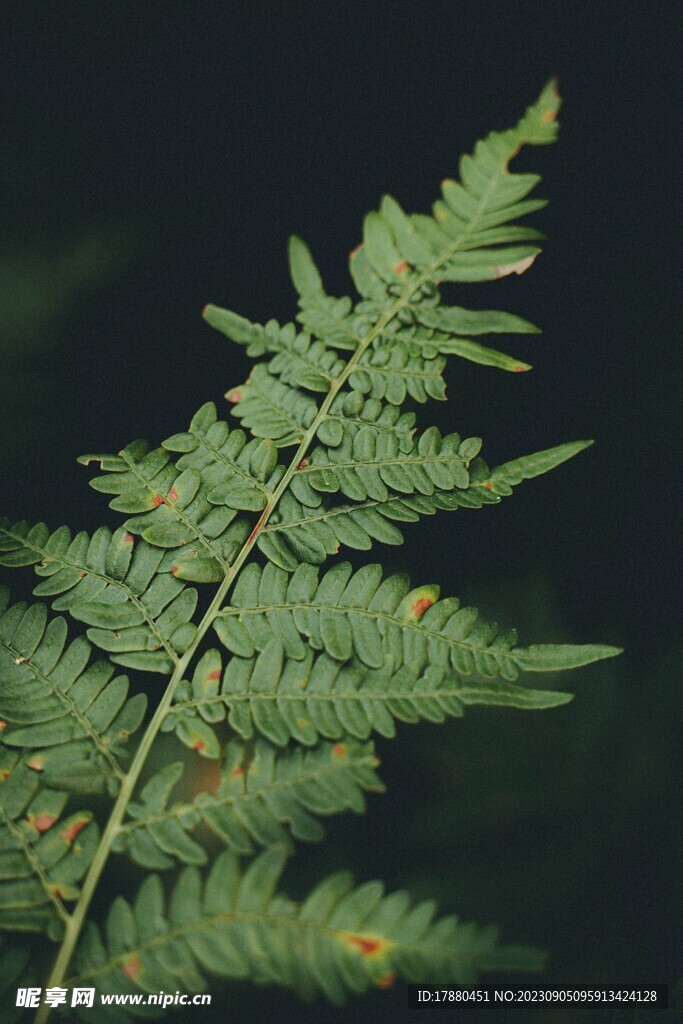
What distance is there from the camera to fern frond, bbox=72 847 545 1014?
1.82 ft

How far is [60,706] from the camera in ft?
2.44

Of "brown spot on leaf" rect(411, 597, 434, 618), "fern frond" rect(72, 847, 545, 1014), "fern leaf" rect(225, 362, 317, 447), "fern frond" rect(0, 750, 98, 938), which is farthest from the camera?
"fern leaf" rect(225, 362, 317, 447)

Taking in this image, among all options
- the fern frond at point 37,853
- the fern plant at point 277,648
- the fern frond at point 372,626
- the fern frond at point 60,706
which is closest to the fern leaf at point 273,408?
the fern plant at point 277,648

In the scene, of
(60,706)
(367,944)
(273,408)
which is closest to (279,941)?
(367,944)

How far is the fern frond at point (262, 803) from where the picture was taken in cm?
65

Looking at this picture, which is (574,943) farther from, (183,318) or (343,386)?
(183,318)

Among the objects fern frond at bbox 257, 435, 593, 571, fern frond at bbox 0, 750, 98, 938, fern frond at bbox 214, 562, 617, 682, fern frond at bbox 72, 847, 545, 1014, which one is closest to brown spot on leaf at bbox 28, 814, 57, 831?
fern frond at bbox 0, 750, 98, 938

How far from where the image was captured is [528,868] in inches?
49.3

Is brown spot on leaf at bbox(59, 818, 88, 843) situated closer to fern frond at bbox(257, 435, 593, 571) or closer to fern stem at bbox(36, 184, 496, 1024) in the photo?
fern stem at bbox(36, 184, 496, 1024)

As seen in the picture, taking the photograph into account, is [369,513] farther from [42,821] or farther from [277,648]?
[42,821]

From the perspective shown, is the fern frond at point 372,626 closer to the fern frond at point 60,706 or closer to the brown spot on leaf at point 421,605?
the brown spot on leaf at point 421,605

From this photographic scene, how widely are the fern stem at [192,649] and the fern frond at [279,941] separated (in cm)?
2

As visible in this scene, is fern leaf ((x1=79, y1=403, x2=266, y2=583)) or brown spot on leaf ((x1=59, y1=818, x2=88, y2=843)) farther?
fern leaf ((x1=79, y1=403, x2=266, y2=583))

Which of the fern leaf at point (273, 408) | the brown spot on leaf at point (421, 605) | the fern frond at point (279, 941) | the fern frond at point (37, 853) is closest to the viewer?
the fern frond at point (279, 941)
